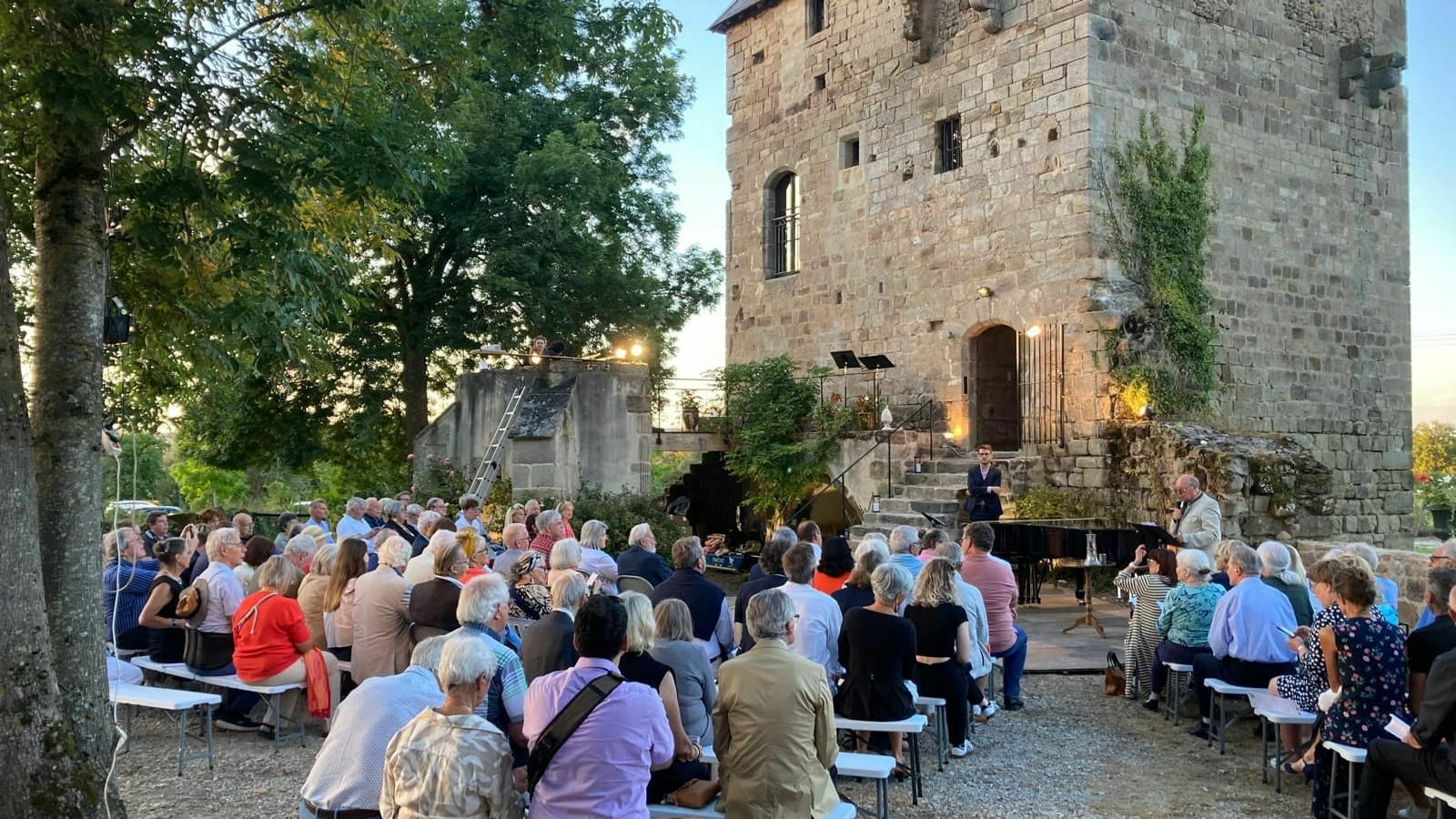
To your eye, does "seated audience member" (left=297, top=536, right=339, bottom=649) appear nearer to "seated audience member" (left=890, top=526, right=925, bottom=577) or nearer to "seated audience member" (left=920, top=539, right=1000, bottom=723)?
"seated audience member" (left=890, top=526, right=925, bottom=577)

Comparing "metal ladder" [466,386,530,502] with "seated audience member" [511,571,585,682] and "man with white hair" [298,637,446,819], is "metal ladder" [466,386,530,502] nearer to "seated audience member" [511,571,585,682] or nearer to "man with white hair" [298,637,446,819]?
"seated audience member" [511,571,585,682]

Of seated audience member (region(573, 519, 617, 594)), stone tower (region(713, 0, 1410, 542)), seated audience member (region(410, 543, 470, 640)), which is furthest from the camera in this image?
stone tower (region(713, 0, 1410, 542))

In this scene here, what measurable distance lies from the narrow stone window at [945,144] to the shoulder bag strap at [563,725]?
14.4m

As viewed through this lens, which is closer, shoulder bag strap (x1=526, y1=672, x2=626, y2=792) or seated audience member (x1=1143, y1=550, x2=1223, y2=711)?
shoulder bag strap (x1=526, y1=672, x2=626, y2=792)

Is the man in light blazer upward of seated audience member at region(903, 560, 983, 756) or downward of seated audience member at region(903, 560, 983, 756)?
upward

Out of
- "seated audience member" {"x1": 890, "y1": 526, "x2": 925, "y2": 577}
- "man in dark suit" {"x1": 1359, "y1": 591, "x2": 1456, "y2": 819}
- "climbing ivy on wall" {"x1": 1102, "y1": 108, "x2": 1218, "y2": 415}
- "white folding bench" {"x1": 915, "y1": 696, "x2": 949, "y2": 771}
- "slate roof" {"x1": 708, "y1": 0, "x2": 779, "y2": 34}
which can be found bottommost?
"white folding bench" {"x1": 915, "y1": 696, "x2": 949, "y2": 771}

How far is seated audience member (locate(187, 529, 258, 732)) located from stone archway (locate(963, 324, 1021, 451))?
11636mm

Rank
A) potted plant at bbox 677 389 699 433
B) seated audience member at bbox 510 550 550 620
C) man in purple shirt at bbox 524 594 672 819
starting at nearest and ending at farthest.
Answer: man in purple shirt at bbox 524 594 672 819 < seated audience member at bbox 510 550 550 620 < potted plant at bbox 677 389 699 433

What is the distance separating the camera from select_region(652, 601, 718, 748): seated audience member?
477cm

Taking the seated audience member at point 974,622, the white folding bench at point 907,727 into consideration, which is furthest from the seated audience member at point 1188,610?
the white folding bench at point 907,727

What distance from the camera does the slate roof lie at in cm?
2034

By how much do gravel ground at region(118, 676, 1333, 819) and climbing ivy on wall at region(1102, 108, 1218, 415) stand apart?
26.9 ft

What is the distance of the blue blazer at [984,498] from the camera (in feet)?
39.5

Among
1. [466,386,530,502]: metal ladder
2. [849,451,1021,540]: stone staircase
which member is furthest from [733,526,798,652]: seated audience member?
[466,386,530,502]: metal ladder
